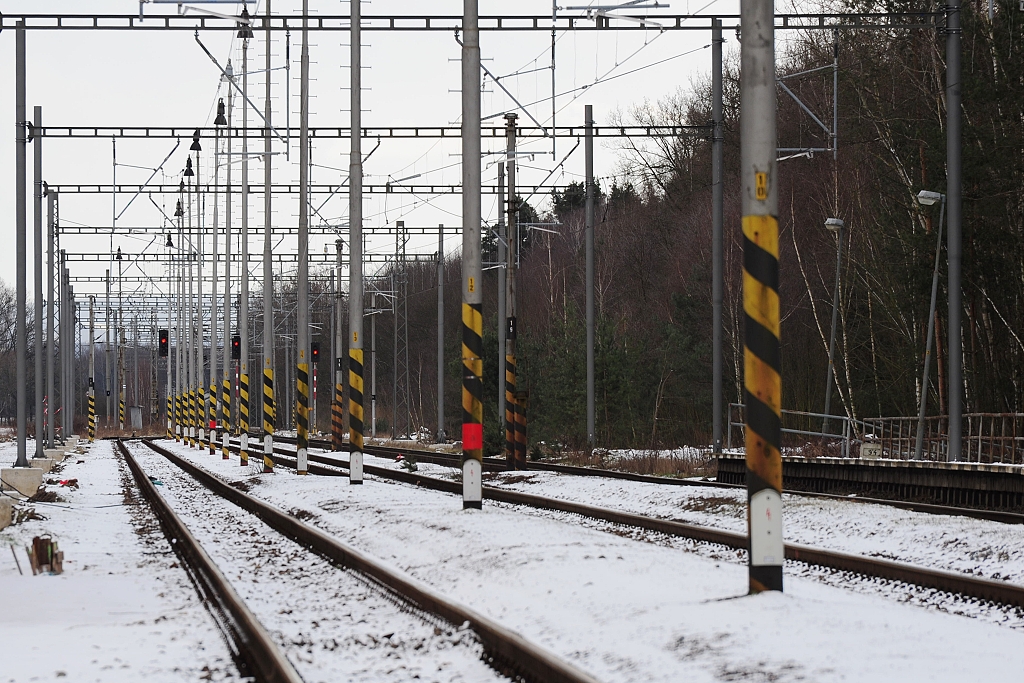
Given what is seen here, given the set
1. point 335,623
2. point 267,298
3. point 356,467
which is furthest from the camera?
point 267,298

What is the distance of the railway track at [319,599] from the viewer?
25.4 feet

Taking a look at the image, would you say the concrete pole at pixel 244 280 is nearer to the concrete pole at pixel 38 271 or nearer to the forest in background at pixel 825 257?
the concrete pole at pixel 38 271

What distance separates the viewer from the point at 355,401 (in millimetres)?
25484

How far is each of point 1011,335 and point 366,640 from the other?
994 inches

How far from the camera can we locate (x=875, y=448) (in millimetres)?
26516

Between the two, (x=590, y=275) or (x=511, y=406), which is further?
(x=590, y=275)

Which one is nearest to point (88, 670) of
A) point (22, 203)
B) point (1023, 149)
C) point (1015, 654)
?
point (1015, 654)

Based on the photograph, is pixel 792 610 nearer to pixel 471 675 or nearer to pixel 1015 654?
pixel 1015 654

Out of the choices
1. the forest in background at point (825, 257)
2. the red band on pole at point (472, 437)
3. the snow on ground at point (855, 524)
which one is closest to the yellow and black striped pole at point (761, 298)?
the snow on ground at point (855, 524)

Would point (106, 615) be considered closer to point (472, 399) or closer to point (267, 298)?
point (472, 399)

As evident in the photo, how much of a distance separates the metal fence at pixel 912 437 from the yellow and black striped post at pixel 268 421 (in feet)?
36.7

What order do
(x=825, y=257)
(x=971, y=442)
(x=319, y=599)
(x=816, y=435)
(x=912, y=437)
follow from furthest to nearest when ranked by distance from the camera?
(x=825, y=257)
(x=816, y=435)
(x=912, y=437)
(x=971, y=442)
(x=319, y=599)

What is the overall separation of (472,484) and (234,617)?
9.09 meters

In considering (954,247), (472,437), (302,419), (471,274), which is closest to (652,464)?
(302,419)
